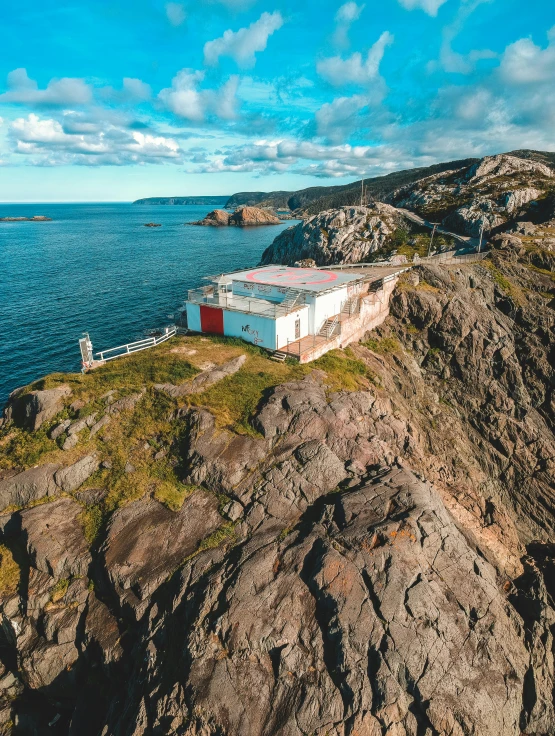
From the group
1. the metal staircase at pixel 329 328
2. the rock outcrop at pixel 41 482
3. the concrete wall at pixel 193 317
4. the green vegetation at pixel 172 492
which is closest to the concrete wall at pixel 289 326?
the metal staircase at pixel 329 328

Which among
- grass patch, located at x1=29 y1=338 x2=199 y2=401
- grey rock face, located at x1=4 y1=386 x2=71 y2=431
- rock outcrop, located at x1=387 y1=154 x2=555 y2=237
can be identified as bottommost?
grey rock face, located at x1=4 y1=386 x2=71 y2=431

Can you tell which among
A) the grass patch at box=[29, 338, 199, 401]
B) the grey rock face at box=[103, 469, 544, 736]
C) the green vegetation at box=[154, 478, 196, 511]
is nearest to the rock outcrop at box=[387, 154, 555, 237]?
the grass patch at box=[29, 338, 199, 401]

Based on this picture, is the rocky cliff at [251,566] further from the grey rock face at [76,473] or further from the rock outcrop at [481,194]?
Result: the rock outcrop at [481,194]

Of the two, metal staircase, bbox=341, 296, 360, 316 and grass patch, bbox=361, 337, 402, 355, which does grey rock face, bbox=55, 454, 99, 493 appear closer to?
metal staircase, bbox=341, 296, 360, 316

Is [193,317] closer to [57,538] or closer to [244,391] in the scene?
[244,391]

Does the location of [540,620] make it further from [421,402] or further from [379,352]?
[379,352]

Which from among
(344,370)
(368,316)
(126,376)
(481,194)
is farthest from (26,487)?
(481,194)

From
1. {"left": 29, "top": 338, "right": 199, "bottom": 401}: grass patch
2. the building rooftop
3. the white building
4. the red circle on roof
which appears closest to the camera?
{"left": 29, "top": 338, "right": 199, "bottom": 401}: grass patch
